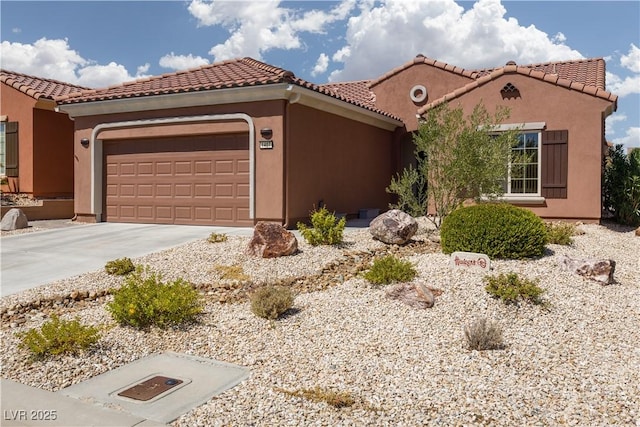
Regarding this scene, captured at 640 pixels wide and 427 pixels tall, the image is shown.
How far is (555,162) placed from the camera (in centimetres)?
1311

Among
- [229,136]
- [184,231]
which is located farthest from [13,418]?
[229,136]

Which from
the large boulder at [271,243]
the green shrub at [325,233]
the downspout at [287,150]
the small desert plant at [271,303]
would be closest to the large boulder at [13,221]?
the downspout at [287,150]

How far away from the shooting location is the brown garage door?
12.4 m

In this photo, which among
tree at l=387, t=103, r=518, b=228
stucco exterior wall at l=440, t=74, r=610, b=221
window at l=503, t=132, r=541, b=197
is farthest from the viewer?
window at l=503, t=132, r=541, b=197

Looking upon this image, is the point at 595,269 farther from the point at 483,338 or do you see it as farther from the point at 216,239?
the point at 216,239

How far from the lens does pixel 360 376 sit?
4.46 metres

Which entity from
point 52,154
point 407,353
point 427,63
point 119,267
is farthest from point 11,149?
point 407,353

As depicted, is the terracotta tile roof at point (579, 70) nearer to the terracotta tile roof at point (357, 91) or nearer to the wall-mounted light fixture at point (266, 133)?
the terracotta tile roof at point (357, 91)

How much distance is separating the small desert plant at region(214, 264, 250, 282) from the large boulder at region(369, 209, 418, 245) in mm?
2841

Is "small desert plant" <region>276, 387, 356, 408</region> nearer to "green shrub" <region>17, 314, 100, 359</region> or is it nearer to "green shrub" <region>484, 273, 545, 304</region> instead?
"green shrub" <region>17, 314, 100, 359</region>

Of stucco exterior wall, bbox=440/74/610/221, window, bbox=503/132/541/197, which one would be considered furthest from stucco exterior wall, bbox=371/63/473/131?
window, bbox=503/132/541/197

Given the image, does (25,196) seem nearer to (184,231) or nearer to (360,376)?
(184,231)

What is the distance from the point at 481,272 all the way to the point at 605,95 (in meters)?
8.16

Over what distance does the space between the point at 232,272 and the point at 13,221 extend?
8.17 meters
